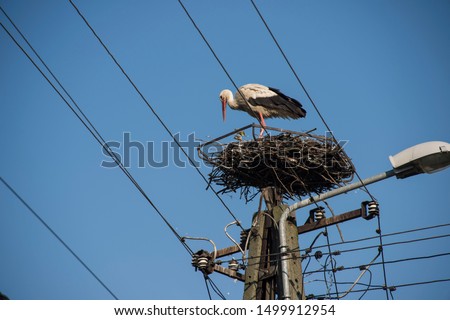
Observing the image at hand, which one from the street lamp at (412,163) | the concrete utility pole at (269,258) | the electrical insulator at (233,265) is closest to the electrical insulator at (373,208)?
the street lamp at (412,163)

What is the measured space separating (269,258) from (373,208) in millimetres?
1389

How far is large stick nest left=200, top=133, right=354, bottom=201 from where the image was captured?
12172 millimetres

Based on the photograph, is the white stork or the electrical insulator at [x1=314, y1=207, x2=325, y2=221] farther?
the white stork

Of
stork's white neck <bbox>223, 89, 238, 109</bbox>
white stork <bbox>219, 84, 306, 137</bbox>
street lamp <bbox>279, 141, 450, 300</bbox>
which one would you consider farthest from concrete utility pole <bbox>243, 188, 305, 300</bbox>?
stork's white neck <bbox>223, 89, 238, 109</bbox>

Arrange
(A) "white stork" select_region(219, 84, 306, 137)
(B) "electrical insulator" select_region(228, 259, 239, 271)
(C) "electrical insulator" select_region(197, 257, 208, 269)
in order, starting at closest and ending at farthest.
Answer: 1. (C) "electrical insulator" select_region(197, 257, 208, 269)
2. (B) "electrical insulator" select_region(228, 259, 239, 271)
3. (A) "white stork" select_region(219, 84, 306, 137)

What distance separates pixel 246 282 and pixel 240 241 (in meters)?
0.87

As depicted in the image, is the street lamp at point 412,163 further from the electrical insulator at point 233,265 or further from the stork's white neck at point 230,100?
the stork's white neck at point 230,100

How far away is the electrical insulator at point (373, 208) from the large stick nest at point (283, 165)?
1634mm

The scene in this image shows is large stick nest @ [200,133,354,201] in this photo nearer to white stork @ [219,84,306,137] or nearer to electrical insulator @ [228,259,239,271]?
electrical insulator @ [228,259,239,271]

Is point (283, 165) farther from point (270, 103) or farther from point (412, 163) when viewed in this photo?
point (270, 103)

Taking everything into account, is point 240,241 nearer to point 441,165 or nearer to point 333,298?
point 333,298

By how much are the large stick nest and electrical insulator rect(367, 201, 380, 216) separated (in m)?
1.63

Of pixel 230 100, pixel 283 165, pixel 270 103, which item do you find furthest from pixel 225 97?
pixel 283 165

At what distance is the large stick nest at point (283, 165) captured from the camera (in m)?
12.2
